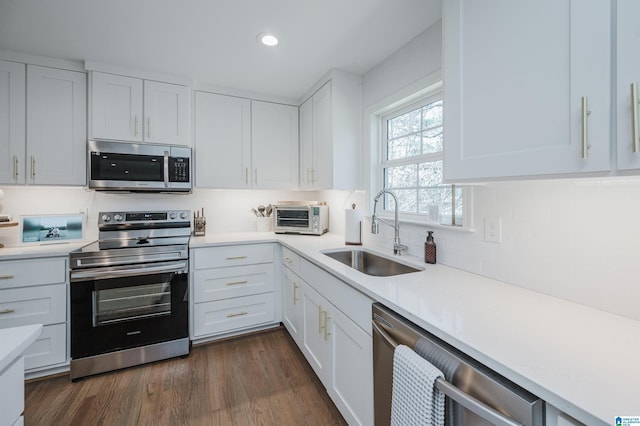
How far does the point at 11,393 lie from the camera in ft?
2.38

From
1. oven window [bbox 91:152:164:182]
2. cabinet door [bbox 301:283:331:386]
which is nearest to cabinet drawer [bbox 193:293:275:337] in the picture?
cabinet door [bbox 301:283:331:386]

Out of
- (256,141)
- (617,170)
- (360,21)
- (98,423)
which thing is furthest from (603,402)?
(256,141)

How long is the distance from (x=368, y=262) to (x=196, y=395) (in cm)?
147

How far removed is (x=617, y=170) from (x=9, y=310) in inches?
126

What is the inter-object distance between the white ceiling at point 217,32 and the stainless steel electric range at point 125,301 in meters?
1.31

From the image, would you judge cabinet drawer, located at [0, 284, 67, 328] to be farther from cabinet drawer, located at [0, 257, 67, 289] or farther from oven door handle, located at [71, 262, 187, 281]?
oven door handle, located at [71, 262, 187, 281]

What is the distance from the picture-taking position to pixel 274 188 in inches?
116

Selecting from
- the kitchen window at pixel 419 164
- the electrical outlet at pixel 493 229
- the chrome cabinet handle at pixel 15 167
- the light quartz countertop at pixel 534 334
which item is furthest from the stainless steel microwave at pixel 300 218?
the chrome cabinet handle at pixel 15 167

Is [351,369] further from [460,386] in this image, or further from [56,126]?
[56,126]

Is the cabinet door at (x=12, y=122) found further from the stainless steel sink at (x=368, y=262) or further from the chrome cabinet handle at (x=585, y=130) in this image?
the chrome cabinet handle at (x=585, y=130)

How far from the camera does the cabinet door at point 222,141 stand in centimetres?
262

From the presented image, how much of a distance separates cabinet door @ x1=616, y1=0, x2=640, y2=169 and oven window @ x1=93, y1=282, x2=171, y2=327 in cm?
256

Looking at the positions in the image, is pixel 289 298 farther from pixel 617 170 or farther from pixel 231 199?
pixel 617 170

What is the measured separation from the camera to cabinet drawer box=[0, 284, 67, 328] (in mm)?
1866
